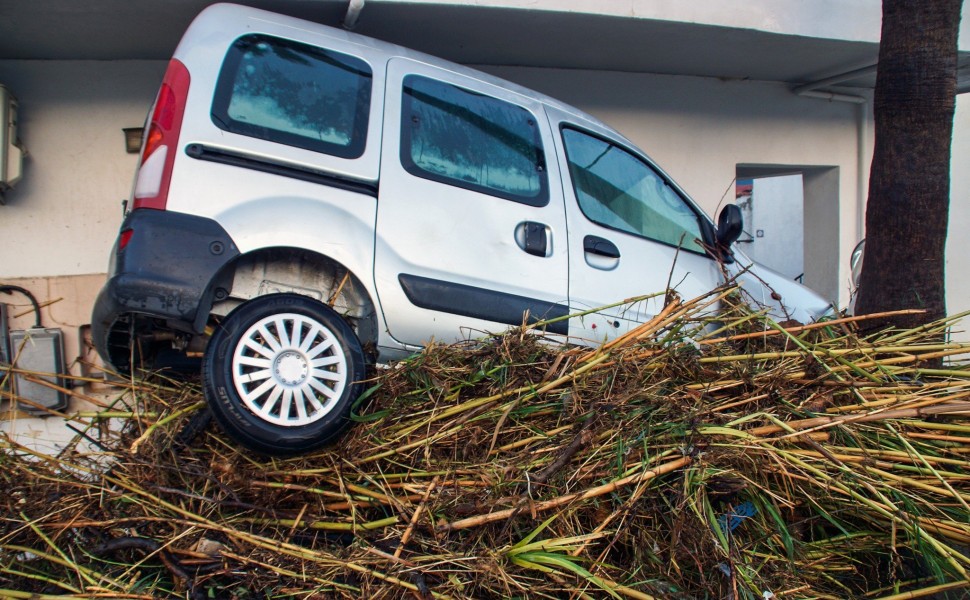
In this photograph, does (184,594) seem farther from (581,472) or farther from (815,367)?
(815,367)

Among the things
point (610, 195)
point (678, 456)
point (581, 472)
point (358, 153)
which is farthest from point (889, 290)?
point (358, 153)

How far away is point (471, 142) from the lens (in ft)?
12.5

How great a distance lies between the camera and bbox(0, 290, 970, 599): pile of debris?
2.45 meters

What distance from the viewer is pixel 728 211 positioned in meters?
4.30

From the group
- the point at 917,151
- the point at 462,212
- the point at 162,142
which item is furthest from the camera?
the point at 917,151

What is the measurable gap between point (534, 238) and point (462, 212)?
16.6 inches

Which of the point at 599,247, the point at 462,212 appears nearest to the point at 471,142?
the point at 462,212

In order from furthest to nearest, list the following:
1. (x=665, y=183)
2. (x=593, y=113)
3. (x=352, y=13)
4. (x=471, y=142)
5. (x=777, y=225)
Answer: (x=777, y=225) → (x=593, y=113) → (x=352, y=13) → (x=665, y=183) → (x=471, y=142)

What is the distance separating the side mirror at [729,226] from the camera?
4258mm

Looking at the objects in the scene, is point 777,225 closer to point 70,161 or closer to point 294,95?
point 70,161

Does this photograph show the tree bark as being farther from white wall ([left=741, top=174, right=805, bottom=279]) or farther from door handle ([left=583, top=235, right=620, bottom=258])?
white wall ([left=741, top=174, right=805, bottom=279])

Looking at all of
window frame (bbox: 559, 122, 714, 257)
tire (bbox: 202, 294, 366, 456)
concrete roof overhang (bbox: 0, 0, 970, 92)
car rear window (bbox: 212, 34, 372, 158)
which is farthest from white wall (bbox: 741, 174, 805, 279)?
tire (bbox: 202, 294, 366, 456)

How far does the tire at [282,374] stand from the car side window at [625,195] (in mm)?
1660

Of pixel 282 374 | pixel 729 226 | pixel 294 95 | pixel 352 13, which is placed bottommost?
pixel 282 374
